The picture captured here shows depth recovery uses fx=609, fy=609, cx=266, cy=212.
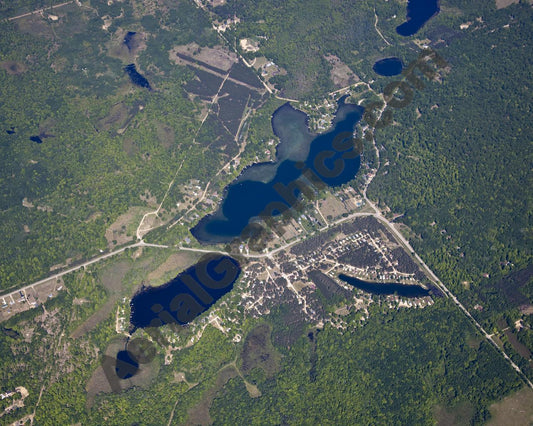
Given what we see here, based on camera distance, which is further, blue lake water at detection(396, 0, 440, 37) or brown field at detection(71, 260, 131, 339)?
blue lake water at detection(396, 0, 440, 37)

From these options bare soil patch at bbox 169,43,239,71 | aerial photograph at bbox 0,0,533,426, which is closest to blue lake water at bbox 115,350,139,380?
A: aerial photograph at bbox 0,0,533,426

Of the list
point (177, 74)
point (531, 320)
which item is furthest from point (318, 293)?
point (177, 74)

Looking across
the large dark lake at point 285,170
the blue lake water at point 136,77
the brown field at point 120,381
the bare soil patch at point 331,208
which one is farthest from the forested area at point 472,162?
the brown field at point 120,381

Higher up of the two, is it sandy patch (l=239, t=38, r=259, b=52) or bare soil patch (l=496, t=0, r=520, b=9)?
bare soil patch (l=496, t=0, r=520, b=9)

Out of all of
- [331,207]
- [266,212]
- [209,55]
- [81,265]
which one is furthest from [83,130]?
[331,207]

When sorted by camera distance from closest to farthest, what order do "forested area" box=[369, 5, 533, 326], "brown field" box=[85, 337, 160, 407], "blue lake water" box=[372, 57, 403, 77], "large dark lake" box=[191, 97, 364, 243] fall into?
1. "brown field" box=[85, 337, 160, 407]
2. "forested area" box=[369, 5, 533, 326]
3. "large dark lake" box=[191, 97, 364, 243]
4. "blue lake water" box=[372, 57, 403, 77]

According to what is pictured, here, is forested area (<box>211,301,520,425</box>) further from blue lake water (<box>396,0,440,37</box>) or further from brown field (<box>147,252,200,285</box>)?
blue lake water (<box>396,0,440,37</box>)

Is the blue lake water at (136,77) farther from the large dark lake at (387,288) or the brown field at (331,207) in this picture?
the large dark lake at (387,288)
